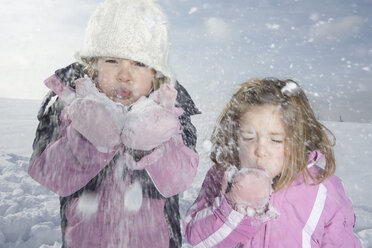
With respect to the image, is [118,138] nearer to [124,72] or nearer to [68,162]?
[68,162]

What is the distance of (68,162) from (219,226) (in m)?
0.91

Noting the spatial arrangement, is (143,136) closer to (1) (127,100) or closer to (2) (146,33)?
(1) (127,100)

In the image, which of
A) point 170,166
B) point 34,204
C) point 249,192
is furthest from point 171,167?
point 34,204

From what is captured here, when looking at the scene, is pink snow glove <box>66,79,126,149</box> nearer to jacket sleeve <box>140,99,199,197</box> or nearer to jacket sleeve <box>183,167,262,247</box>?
jacket sleeve <box>140,99,199,197</box>

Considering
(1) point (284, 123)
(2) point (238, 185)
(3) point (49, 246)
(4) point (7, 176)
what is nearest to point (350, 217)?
(1) point (284, 123)

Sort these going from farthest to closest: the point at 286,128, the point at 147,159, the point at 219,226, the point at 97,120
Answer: the point at 286,128, the point at 219,226, the point at 147,159, the point at 97,120

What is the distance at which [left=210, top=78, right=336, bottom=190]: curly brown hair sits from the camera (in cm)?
193

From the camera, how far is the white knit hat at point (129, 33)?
6.91 feet

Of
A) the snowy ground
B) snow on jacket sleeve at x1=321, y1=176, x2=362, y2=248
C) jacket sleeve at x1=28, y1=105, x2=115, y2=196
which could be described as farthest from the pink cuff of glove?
snow on jacket sleeve at x1=321, y1=176, x2=362, y2=248

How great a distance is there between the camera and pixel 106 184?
6.14ft

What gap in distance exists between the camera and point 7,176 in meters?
4.78

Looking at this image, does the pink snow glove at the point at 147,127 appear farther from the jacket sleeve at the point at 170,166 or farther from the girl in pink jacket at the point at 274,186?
the girl in pink jacket at the point at 274,186

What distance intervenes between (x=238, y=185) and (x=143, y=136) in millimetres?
583

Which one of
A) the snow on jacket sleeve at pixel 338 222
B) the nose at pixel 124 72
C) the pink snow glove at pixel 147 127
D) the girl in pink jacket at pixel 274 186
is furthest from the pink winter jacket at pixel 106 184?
the snow on jacket sleeve at pixel 338 222
